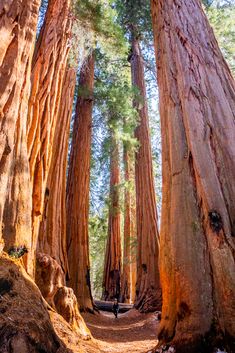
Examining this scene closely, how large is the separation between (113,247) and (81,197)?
502 cm

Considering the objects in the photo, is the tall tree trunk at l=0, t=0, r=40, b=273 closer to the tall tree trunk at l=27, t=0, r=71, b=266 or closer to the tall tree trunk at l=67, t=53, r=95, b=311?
the tall tree trunk at l=27, t=0, r=71, b=266

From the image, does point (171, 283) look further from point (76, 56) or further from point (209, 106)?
point (76, 56)

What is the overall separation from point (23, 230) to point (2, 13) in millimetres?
1919

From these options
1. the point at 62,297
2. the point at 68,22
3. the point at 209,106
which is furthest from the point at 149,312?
the point at 68,22

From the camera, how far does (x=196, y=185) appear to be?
2482mm

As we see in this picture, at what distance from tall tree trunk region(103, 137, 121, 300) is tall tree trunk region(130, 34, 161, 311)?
1.36 m

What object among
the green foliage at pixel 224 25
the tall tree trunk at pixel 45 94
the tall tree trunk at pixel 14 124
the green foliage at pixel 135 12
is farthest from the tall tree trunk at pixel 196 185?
the green foliage at pixel 135 12

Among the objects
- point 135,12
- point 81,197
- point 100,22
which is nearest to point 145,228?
point 81,197

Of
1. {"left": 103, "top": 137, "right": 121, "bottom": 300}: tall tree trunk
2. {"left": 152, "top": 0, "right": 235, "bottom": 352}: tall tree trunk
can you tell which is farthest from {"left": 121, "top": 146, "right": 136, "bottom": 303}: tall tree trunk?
{"left": 152, "top": 0, "right": 235, "bottom": 352}: tall tree trunk

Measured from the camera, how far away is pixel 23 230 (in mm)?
2215

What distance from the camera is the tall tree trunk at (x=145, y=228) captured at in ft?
23.4

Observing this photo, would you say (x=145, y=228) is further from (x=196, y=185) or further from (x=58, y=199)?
(x=196, y=185)

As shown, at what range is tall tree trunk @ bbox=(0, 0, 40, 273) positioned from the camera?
84.5 inches

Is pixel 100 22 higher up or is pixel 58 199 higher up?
pixel 100 22
